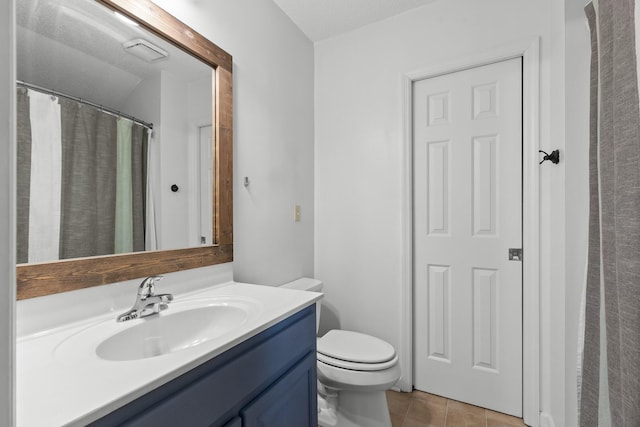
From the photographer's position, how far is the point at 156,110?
1180 mm

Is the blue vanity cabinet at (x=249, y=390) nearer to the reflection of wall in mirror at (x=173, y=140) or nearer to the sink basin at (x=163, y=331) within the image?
the sink basin at (x=163, y=331)

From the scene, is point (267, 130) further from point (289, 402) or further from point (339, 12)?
point (289, 402)

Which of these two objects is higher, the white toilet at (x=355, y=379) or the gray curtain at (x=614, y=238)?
the gray curtain at (x=614, y=238)

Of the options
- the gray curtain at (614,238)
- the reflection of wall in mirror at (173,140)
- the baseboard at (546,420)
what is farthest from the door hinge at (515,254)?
the reflection of wall in mirror at (173,140)

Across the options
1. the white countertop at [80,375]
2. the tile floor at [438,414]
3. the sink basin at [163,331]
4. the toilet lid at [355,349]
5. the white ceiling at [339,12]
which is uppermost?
the white ceiling at [339,12]

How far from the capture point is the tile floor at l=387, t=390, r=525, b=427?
1.65 m

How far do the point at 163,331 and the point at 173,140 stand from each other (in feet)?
2.38

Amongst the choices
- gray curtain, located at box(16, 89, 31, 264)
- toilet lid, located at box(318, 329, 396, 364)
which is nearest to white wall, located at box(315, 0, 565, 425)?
toilet lid, located at box(318, 329, 396, 364)

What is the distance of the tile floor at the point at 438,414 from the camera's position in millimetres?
1650

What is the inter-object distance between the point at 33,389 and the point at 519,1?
7.92ft

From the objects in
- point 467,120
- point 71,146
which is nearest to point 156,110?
point 71,146

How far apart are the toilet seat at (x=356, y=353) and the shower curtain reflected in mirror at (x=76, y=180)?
999mm

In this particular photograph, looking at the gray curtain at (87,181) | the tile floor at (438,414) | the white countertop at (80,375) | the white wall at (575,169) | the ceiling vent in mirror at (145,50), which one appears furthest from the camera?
the tile floor at (438,414)

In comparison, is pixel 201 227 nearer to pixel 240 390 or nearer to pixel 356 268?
pixel 240 390
